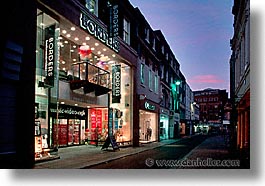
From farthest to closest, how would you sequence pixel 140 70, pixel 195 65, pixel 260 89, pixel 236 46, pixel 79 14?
1. pixel 140 70
2. pixel 79 14
3. pixel 236 46
4. pixel 195 65
5. pixel 260 89

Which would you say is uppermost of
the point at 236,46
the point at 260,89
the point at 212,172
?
the point at 236,46

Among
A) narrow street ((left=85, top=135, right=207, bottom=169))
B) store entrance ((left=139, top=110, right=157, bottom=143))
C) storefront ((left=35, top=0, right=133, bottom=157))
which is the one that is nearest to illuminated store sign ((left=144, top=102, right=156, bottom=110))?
store entrance ((left=139, top=110, right=157, bottom=143))

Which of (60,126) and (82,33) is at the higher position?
(82,33)

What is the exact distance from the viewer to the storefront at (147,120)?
268 inches

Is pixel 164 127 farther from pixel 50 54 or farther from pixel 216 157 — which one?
pixel 216 157

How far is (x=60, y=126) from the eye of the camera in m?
8.19

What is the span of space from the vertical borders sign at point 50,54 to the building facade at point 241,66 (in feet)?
8.54

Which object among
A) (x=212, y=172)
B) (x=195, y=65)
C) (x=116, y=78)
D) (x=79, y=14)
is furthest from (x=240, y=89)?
(x=116, y=78)

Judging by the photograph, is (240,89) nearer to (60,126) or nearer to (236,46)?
(236,46)

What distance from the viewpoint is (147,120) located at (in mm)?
7195

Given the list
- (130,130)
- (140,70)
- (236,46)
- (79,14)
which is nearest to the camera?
(236,46)

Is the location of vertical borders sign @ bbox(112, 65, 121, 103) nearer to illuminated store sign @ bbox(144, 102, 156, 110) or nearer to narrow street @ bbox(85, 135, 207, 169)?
illuminated store sign @ bbox(144, 102, 156, 110)

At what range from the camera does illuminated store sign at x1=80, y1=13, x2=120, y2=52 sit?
5.84m

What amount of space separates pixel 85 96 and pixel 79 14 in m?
2.43
